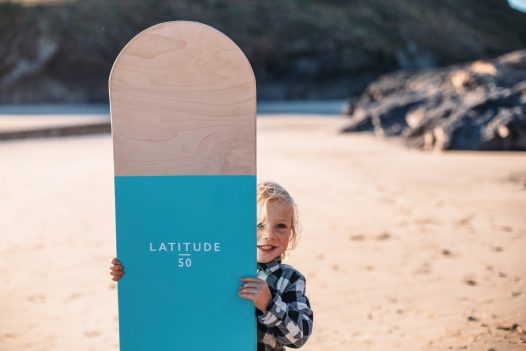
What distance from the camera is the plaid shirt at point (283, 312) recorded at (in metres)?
1.76

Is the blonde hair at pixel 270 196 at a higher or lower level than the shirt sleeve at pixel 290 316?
higher

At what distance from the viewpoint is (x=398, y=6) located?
185ft

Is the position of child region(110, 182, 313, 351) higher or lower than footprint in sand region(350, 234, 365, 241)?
higher

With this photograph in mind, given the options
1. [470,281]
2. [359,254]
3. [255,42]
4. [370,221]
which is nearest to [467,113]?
[370,221]

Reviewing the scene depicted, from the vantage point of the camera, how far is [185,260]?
5.94 ft

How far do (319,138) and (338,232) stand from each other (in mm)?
9053

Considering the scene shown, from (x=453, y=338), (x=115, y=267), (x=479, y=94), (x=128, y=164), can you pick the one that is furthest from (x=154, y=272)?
(x=479, y=94)

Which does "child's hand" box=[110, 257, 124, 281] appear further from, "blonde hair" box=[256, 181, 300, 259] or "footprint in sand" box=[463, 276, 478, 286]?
"footprint in sand" box=[463, 276, 478, 286]

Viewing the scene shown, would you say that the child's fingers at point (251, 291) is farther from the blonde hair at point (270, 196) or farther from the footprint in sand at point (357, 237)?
the footprint in sand at point (357, 237)

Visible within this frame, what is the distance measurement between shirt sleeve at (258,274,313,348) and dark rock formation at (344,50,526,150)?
953cm

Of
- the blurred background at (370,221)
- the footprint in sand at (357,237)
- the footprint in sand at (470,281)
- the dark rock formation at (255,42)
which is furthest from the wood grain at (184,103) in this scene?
the dark rock formation at (255,42)

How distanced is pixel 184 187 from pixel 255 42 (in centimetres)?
4224

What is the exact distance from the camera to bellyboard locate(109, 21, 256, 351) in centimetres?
172

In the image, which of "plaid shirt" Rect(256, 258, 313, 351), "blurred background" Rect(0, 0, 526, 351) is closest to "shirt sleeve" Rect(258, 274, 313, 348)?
"plaid shirt" Rect(256, 258, 313, 351)
